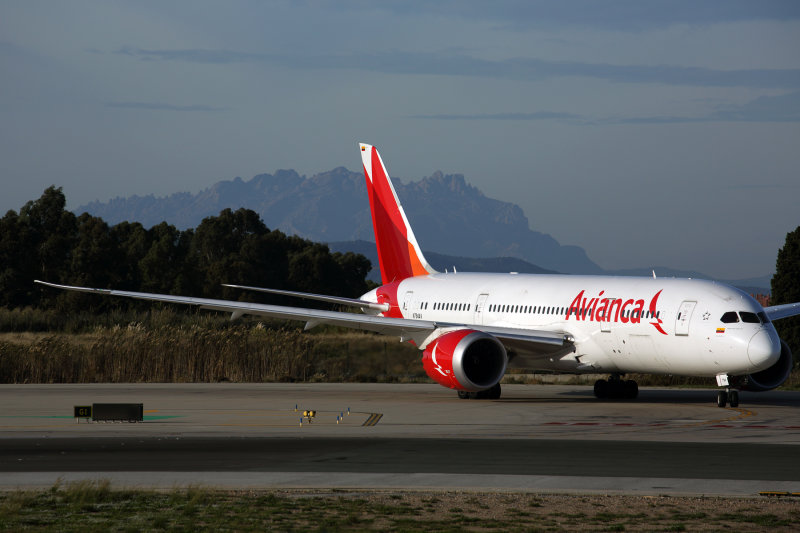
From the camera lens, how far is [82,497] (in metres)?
14.4

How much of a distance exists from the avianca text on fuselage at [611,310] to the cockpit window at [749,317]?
2104 millimetres

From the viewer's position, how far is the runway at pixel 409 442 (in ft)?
54.9

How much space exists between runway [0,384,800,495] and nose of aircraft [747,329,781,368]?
140 centimetres

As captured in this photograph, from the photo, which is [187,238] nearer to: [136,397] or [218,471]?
[136,397]

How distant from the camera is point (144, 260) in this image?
292 feet

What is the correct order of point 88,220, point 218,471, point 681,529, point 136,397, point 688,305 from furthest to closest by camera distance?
point 88,220 → point 136,397 → point 688,305 → point 218,471 → point 681,529

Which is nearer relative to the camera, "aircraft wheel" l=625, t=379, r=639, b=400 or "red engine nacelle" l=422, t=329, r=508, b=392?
"red engine nacelle" l=422, t=329, r=508, b=392

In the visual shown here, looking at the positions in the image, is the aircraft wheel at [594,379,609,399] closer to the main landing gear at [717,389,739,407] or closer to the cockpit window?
the main landing gear at [717,389,739,407]

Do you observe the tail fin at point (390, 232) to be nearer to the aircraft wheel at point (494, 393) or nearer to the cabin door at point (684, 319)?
the aircraft wheel at point (494, 393)

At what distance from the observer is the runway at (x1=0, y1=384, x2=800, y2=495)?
16734 mm

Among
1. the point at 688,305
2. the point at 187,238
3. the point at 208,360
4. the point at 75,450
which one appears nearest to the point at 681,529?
the point at 75,450

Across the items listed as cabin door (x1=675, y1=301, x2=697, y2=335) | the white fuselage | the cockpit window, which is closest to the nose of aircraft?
the white fuselage

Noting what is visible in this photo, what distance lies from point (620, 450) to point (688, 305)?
405 inches

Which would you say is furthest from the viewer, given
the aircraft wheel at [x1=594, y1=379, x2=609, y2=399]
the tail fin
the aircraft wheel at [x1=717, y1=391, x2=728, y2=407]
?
the tail fin
